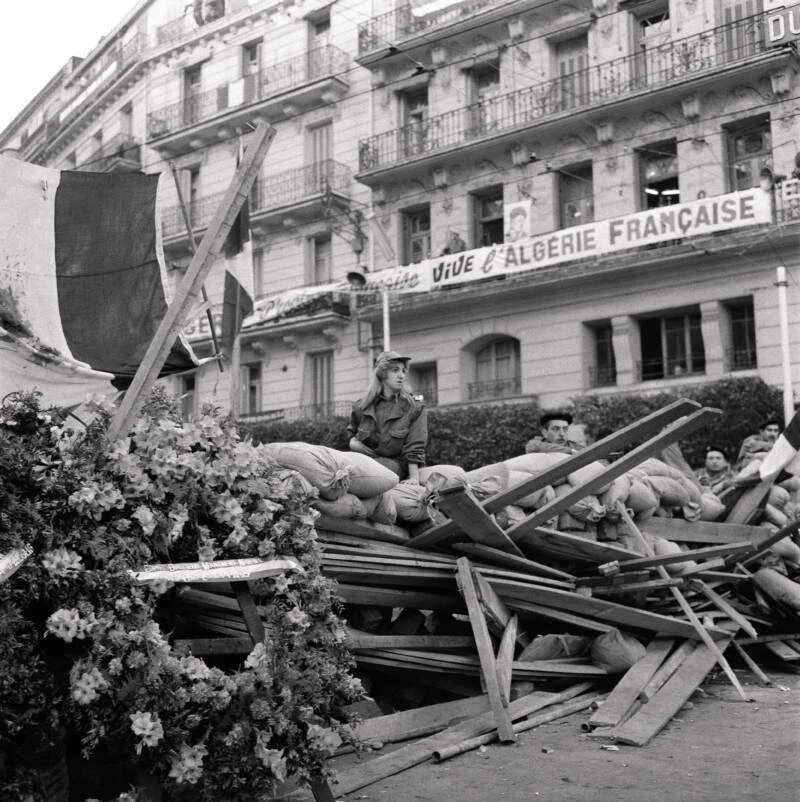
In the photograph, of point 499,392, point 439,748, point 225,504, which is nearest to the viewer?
point 225,504

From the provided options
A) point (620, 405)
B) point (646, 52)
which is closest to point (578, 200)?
point (646, 52)

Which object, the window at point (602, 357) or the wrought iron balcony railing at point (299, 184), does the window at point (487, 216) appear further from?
the wrought iron balcony railing at point (299, 184)

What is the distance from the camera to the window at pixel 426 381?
2702 cm

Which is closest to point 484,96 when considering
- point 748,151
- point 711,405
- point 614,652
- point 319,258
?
point 319,258

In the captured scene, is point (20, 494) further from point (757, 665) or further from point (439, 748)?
point (757, 665)

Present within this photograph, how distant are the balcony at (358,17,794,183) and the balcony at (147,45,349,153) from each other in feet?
8.54

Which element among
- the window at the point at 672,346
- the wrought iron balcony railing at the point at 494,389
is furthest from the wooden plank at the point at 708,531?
the wrought iron balcony railing at the point at 494,389

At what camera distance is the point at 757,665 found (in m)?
7.53

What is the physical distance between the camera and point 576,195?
25.4 meters

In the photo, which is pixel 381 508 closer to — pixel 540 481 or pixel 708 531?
pixel 540 481

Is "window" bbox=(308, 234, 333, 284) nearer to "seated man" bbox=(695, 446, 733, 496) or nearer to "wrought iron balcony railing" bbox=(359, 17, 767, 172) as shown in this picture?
"wrought iron balcony railing" bbox=(359, 17, 767, 172)

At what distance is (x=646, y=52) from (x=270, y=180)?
12.8m

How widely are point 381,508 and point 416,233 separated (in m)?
23.4

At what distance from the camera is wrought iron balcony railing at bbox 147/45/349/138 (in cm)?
3048
